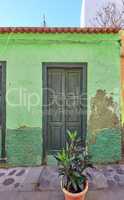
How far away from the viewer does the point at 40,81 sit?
20.7 feet

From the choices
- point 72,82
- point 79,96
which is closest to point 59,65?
point 72,82

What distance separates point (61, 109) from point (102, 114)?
1142 mm

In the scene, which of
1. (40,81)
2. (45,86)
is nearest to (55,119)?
(45,86)

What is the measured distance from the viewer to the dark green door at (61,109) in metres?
6.41

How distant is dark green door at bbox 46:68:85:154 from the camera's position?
641cm

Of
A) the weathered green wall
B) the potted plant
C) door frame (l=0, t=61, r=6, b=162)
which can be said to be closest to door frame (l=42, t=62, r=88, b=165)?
the weathered green wall

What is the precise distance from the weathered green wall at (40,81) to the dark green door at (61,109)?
0.28 meters

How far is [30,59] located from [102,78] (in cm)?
203

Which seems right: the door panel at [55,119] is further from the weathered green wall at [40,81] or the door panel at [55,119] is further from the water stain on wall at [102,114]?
the water stain on wall at [102,114]

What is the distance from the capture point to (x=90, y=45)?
627 centimetres

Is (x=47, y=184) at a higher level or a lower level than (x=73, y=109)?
lower

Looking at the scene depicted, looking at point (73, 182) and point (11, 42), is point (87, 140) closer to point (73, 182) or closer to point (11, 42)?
point (73, 182)

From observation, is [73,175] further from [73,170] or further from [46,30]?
[46,30]

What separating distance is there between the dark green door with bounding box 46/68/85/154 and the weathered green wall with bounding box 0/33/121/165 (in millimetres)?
281
